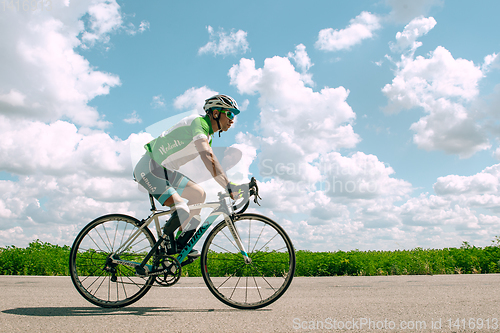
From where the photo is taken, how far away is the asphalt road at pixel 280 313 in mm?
3287

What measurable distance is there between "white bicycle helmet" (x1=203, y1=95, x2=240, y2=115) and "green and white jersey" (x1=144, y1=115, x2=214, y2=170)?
25 cm

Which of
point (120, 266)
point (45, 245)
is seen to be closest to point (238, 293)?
point (120, 266)

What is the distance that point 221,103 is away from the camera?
4508 mm

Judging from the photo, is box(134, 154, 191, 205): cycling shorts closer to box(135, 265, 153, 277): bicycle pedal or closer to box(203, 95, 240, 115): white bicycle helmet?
box(135, 265, 153, 277): bicycle pedal

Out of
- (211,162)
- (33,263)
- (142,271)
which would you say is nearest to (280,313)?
(142,271)

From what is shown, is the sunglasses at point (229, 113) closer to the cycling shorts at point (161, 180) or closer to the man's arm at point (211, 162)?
the man's arm at point (211, 162)

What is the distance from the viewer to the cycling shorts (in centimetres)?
441

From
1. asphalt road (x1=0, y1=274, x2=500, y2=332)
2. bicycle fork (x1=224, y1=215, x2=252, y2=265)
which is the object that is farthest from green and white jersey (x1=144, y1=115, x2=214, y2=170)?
asphalt road (x1=0, y1=274, x2=500, y2=332)

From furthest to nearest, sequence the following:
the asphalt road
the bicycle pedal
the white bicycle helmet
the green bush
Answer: the green bush → the white bicycle helmet → the bicycle pedal → the asphalt road

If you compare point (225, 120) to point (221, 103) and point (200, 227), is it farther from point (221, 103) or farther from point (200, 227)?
point (200, 227)

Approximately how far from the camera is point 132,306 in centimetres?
448

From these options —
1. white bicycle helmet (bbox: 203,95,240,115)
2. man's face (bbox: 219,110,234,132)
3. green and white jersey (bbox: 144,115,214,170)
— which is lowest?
green and white jersey (bbox: 144,115,214,170)

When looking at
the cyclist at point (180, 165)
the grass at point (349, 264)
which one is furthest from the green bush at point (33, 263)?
the cyclist at point (180, 165)

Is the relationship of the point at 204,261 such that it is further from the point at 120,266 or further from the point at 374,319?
the point at 374,319
